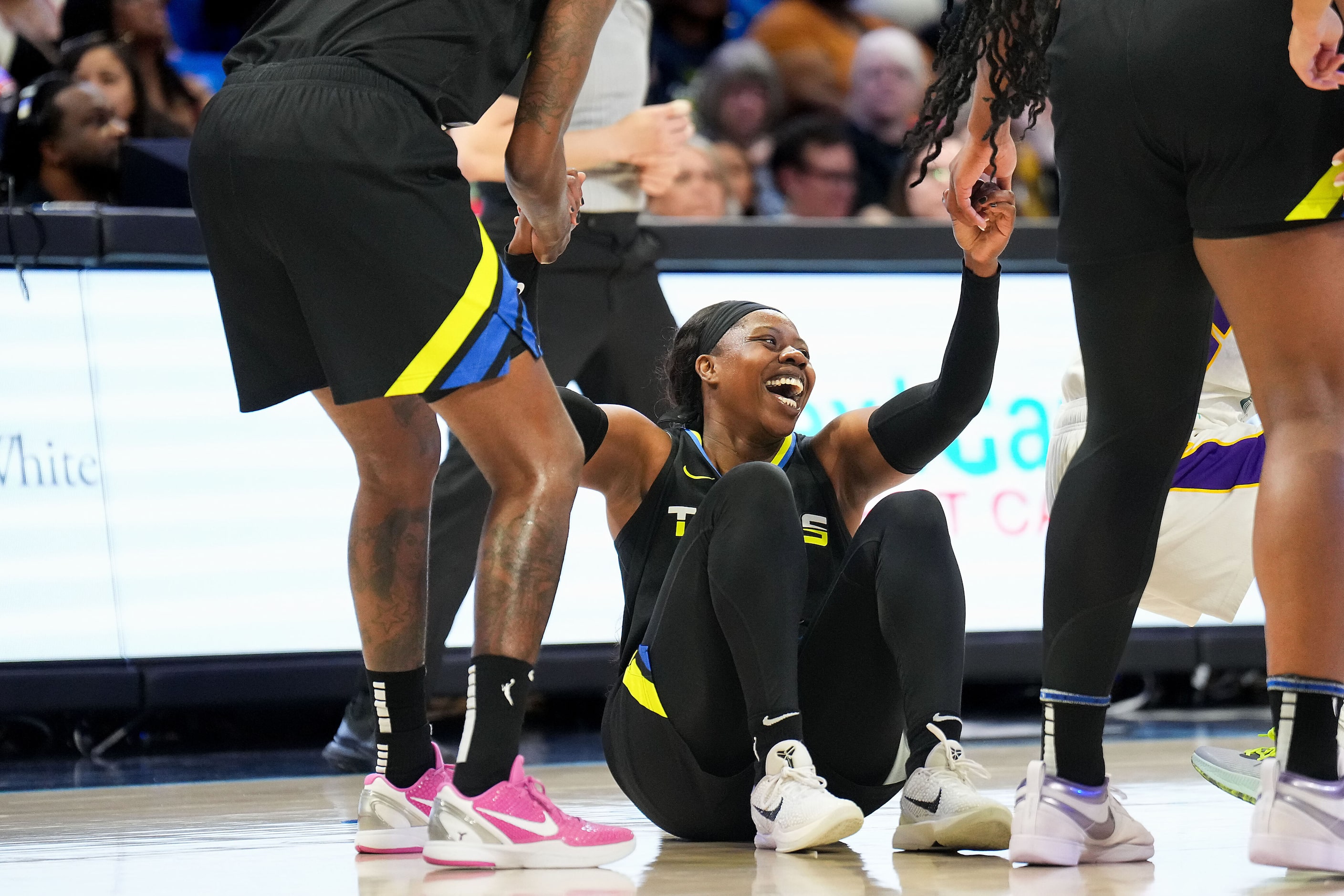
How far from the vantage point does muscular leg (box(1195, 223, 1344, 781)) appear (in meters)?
1.88

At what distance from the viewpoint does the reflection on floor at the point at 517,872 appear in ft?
6.59

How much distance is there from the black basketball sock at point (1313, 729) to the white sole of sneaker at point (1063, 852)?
1.09 feet

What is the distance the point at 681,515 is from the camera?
2699 millimetres

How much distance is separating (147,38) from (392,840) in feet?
13.1

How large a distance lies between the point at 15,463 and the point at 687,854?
224 cm

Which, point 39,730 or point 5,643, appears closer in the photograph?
point 5,643

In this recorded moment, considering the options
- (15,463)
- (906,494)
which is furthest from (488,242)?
(15,463)

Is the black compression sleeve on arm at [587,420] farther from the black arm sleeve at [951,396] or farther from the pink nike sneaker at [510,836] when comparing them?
the pink nike sneaker at [510,836]

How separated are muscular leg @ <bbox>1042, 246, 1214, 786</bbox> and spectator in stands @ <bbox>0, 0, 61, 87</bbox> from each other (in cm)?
433

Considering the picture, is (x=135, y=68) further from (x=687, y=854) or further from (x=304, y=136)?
(x=687, y=854)

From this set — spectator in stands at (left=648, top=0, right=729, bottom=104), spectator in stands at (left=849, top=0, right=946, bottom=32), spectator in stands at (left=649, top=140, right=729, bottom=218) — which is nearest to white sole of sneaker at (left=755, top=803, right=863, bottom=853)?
spectator in stands at (left=649, top=140, right=729, bottom=218)

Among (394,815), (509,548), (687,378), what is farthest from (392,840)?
(687,378)

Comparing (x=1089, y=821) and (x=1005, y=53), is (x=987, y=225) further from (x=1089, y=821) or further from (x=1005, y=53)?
(x=1089, y=821)

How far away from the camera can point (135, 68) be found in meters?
5.29
